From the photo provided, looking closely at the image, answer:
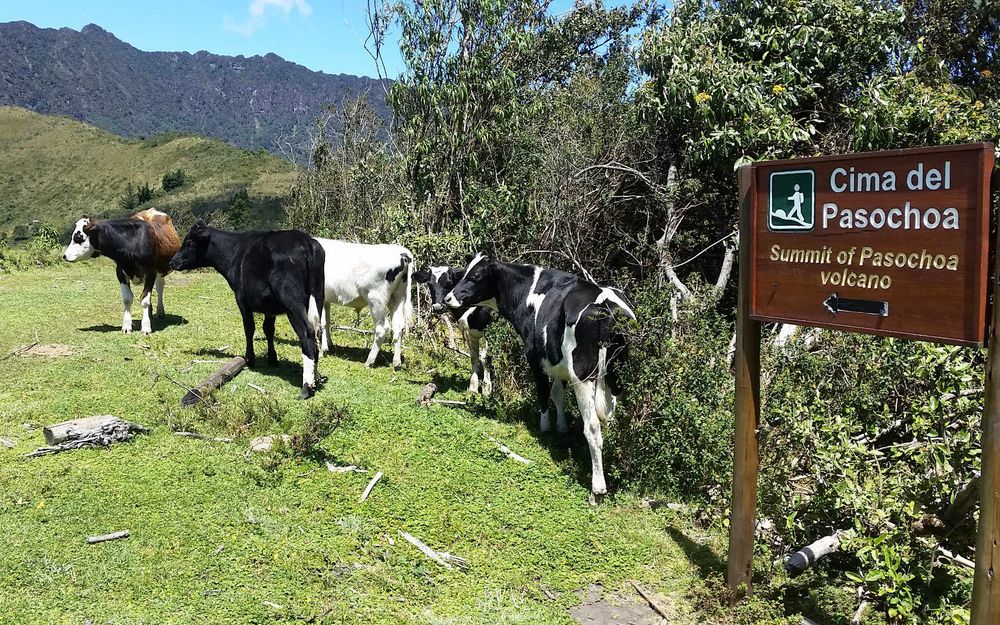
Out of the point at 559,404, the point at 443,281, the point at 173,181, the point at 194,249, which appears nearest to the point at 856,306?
the point at 559,404

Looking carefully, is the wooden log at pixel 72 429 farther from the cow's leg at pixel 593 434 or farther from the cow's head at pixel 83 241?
the cow's head at pixel 83 241

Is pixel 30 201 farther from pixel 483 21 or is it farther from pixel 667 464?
pixel 667 464

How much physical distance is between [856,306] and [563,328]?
323 cm

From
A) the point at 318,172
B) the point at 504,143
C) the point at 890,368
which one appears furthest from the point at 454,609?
the point at 318,172

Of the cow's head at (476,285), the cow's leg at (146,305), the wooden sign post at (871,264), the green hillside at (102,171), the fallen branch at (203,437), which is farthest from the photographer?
the green hillside at (102,171)

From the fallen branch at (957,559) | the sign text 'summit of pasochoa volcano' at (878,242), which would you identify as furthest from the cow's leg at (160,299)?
the fallen branch at (957,559)

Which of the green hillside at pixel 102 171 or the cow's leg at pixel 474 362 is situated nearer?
the cow's leg at pixel 474 362

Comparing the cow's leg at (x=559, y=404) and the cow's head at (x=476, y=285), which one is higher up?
the cow's head at (x=476, y=285)

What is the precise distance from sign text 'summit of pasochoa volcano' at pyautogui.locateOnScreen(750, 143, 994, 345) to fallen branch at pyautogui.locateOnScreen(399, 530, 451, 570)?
2.90m

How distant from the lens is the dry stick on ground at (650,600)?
465 centimetres

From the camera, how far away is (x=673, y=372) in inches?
252

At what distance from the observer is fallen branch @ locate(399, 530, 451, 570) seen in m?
5.13

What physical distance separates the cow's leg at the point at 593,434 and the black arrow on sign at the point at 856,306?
9.10 feet

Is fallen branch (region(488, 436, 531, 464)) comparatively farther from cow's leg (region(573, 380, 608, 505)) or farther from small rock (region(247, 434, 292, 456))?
small rock (region(247, 434, 292, 456))
